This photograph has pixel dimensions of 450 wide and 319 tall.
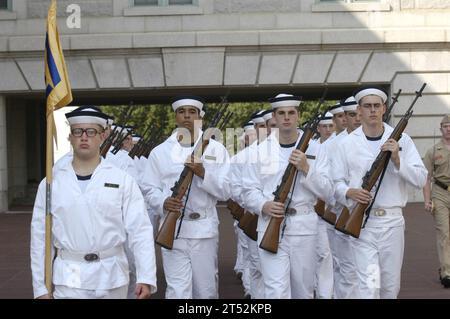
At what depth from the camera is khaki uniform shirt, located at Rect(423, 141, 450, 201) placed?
1111 centimetres

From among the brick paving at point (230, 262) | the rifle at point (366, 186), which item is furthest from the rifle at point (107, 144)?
the rifle at point (366, 186)

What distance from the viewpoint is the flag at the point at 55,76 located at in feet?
24.9

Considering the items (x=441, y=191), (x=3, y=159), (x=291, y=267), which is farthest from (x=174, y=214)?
(x=3, y=159)

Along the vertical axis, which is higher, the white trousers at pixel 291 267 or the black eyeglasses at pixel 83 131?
the black eyeglasses at pixel 83 131

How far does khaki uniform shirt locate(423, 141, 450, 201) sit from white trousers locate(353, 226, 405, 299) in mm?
3058

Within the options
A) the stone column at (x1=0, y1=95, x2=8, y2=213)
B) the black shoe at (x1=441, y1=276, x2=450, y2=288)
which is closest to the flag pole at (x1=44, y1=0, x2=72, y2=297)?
the black shoe at (x1=441, y1=276, x2=450, y2=288)

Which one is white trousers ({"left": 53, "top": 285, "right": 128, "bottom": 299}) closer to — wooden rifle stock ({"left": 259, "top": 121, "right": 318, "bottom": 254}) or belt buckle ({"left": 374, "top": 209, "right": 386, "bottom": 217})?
wooden rifle stock ({"left": 259, "top": 121, "right": 318, "bottom": 254})

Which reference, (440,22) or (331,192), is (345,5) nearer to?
(440,22)

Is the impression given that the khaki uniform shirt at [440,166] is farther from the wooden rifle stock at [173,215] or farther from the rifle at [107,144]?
the rifle at [107,144]

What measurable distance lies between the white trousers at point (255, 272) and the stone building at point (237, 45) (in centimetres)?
1180

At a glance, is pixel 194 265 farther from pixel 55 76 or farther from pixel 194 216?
pixel 55 76

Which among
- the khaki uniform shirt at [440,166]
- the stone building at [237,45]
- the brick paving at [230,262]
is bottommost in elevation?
the brick paving at [230,262]

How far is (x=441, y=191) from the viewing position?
1114 centimetres

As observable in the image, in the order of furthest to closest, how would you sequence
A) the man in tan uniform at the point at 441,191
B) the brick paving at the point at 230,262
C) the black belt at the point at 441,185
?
the black belt at the point at 441,185 < the man in tan uniform at the point at 441,191 < the brick paving at the point at 230,262
